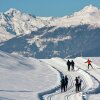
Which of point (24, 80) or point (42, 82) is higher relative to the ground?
point (24, 80)

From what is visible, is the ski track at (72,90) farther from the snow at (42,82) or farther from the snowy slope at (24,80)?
the snowy slope at (24,80)

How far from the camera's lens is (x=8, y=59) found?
74.1 metres

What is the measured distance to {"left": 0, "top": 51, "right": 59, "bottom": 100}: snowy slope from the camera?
39181 mm

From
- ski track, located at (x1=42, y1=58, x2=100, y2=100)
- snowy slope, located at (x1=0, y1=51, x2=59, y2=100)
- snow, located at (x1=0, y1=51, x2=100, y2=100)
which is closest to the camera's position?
ski track, located at (x1=42, y1=58, x2=100, y2=100)

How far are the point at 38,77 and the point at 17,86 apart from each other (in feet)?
38.4

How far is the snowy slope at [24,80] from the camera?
39181 mm

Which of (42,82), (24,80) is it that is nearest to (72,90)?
(42,82)

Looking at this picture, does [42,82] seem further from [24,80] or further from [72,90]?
[72,90]

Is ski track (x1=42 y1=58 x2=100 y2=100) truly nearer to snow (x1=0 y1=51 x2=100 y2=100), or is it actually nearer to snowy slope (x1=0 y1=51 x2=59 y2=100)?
snow (x1=0 y1=51 x2=100 y2=100)

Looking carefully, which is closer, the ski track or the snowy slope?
the ski track

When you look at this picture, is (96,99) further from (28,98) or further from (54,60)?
(54,60)

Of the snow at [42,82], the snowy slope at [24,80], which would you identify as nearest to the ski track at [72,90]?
the snow at [42,82]

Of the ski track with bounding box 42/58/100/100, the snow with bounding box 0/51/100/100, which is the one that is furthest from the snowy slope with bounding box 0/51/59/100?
the ski track with bounding box 42/58/100/100

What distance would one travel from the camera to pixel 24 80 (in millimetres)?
51469
